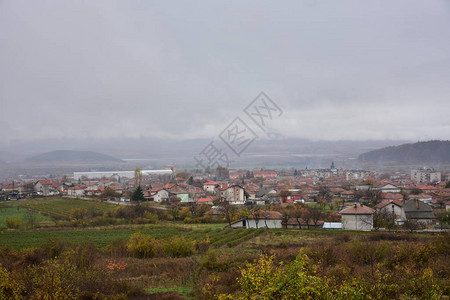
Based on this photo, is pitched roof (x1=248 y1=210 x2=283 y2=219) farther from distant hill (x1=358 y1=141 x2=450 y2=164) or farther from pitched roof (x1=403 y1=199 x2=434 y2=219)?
distant hill (x1=358 y1=141 x2=450 y2=164)

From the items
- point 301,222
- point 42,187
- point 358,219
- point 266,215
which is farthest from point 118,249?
point 42,187

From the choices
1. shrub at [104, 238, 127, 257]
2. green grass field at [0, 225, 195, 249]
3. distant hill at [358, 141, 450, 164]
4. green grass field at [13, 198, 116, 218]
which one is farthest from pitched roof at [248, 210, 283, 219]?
distant hill at [358, 141, 450, 164]

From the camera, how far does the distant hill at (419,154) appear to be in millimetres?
174625

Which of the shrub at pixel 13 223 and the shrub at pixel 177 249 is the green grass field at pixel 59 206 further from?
the shrub at pixel 177 249

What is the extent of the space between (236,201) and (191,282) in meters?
40.8

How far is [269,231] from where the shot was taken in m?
27.6

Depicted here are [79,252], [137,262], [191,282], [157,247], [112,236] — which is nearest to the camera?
[191,282]

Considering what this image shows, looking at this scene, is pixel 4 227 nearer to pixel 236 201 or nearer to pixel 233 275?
pixel 233 275

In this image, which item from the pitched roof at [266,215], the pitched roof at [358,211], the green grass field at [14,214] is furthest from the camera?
the green grass field at [14,214]

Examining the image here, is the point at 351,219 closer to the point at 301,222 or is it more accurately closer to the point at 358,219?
the point at 358,219

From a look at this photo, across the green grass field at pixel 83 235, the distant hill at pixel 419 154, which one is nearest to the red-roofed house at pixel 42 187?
the green grass field at pixel 83 235

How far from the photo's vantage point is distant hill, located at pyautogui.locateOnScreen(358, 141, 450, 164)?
174625mm

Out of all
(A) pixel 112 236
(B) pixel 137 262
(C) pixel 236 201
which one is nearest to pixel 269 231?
(A) pixel 112 236

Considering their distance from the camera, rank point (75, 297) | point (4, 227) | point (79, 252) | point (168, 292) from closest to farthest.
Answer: point (75, 297) < point (168, 292) < point (79, 252) < point (4, 227)
